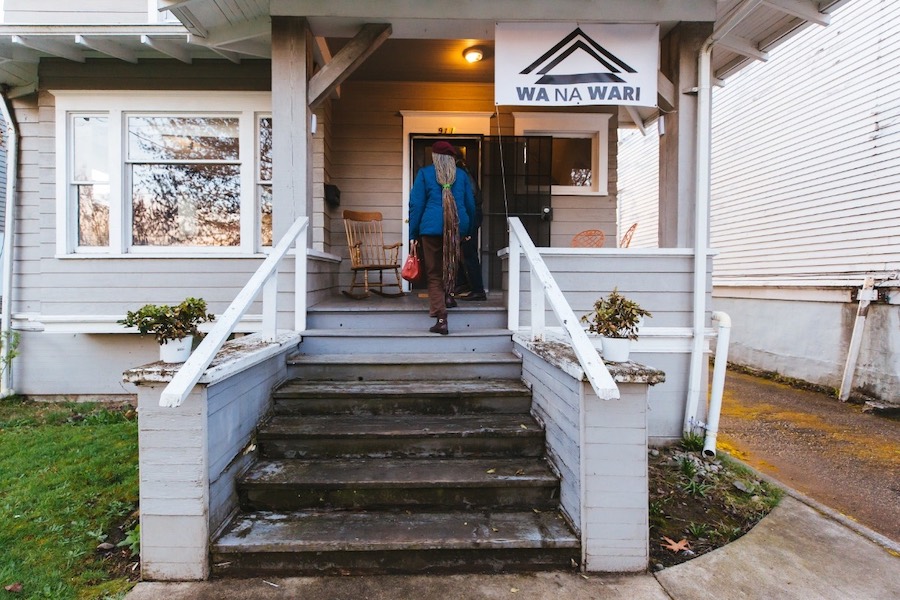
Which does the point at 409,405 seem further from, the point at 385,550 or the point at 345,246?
the point at 345,246

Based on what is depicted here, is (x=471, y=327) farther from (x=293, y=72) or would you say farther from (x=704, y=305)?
(x=293, y=72)

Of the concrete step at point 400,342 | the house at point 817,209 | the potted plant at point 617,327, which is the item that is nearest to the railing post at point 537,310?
the concrete step at point 400,342

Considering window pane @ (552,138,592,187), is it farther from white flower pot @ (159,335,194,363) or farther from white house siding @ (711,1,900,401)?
white flower pot @ (159,335,194,363)

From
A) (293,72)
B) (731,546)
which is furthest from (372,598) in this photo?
(293,72)

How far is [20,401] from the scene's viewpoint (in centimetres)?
472

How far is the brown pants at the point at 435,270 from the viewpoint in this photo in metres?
3.54

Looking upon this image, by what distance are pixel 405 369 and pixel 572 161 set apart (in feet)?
12.6

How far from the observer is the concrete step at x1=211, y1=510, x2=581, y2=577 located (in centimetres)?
204

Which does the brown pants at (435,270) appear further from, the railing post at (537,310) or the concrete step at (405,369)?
the railing post at (537,310)

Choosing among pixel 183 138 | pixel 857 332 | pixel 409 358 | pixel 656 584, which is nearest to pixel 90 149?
pixel 183 138

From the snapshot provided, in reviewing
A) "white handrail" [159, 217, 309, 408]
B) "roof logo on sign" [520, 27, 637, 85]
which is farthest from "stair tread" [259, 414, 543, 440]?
"roof logo on sign" [520, 27, 637, 85]

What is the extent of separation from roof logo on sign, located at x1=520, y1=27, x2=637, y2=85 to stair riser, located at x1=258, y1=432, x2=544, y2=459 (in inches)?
107

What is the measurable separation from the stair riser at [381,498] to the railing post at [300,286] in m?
1.50

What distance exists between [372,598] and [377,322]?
2.24m
